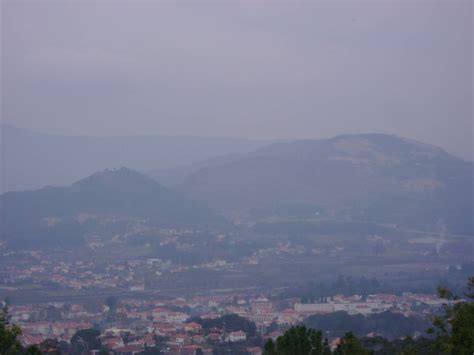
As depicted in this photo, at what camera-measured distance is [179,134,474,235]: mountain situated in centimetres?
7844

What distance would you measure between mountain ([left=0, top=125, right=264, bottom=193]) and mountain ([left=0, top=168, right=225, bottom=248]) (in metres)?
55.7

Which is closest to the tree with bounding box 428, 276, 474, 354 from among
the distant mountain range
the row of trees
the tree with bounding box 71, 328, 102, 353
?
the row of trees

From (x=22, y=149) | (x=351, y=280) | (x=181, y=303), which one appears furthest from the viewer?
(x=22, y=149)

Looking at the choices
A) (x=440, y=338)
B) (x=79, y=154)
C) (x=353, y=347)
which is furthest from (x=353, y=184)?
(x=79, y=154)

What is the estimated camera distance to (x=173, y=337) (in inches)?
1084

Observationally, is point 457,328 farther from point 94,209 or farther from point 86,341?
point 94,209

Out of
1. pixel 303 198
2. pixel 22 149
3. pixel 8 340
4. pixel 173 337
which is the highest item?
pixel 22 149

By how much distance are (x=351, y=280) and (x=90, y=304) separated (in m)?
14.9

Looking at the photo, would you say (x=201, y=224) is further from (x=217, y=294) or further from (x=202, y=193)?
(x=217, y=294)

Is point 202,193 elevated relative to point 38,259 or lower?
elevated

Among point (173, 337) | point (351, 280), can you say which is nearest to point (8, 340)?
point (173, 337)

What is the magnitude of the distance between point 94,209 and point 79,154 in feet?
348

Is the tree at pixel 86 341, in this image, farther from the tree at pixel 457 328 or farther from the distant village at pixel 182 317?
the tree at pixel 457 328

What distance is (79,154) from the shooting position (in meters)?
178
